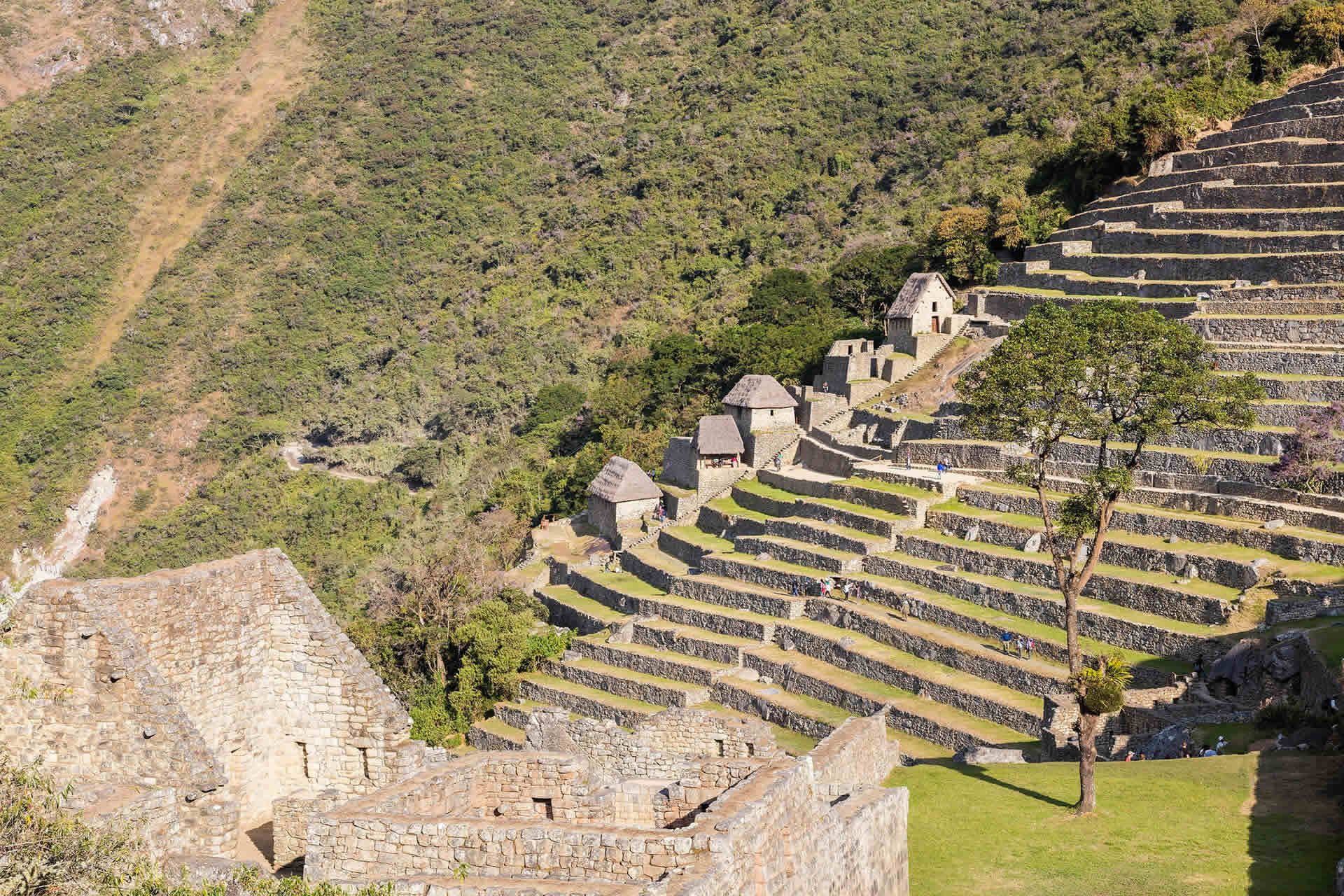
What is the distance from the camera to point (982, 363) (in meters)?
18.3

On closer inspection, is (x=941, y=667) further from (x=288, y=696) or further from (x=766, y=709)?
(x=288, y=696)

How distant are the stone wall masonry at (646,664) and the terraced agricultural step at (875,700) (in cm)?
108

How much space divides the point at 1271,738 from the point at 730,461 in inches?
872

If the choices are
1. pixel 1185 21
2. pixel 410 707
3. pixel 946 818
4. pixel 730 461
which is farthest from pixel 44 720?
pixel 1185 21

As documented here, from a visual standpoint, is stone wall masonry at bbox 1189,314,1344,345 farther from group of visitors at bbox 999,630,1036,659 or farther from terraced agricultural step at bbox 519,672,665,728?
terraced agricultural step at bbox 519,672,665,728

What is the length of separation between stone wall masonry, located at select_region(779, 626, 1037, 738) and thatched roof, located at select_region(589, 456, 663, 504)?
11.9 metres

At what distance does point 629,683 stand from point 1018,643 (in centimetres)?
833

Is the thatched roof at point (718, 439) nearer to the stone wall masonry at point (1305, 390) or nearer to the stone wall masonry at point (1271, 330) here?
the stone wall masonry at point (1271, 330)

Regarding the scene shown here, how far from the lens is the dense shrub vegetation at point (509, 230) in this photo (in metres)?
45.2

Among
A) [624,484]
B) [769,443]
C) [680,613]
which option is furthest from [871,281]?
[680,613]

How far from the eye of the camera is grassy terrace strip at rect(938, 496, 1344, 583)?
2181 centimetres

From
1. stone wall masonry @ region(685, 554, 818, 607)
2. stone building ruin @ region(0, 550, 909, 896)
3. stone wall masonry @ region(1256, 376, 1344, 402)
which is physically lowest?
stone wall masonry @ region(685, 554, 818, 607)

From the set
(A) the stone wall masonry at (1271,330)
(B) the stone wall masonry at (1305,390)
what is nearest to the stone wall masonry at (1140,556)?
(B) the stone wall masonry at (1305,390)

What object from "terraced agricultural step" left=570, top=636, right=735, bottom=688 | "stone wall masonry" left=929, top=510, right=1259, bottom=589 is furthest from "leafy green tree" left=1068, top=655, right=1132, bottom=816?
"terraced agricultural step" left=570, top=636, right=735, bottom=688
